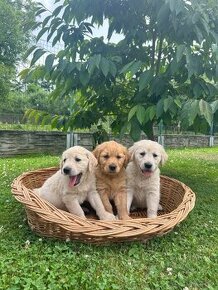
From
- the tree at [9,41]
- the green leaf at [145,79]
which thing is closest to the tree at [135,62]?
the green leaf at [145,79]

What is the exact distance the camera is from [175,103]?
3156 mm

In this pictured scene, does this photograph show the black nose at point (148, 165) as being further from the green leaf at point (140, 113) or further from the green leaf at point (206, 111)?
the green leaf at point (206, 111)

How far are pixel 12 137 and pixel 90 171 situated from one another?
721 cm

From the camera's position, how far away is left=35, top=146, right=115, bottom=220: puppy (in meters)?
3.11

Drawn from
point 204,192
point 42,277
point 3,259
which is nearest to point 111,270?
point 42,277

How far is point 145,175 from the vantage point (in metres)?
3.44

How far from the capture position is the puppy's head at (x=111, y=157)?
10.7 feet

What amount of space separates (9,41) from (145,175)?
12.0 m

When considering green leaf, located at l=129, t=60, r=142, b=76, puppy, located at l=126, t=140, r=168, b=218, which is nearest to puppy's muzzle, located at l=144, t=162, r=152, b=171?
puppy, located at l=126, t=140, r=168, b=218

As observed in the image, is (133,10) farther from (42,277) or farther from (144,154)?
(42,277)

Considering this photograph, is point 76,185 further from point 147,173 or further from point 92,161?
point 147,173

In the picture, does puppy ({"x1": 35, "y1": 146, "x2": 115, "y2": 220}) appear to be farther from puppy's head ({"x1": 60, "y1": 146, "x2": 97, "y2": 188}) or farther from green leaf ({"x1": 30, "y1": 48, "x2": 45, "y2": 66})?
green leaf ({"x1": 30, "y1": 48, "x2": 45, "y2": 66})

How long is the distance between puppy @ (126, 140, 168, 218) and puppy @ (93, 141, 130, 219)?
0.27ft

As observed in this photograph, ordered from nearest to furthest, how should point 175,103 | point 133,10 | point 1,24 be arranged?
point 175,103 < point 133,10 < point 1,24
